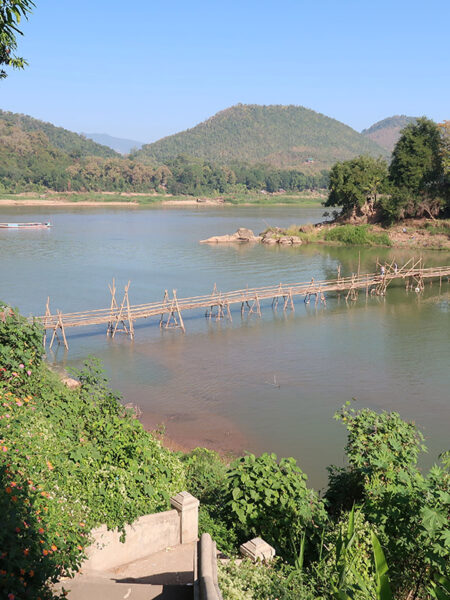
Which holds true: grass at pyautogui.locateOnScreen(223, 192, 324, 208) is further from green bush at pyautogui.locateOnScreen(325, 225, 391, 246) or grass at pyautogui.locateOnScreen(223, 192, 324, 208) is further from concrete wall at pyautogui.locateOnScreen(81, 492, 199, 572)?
concrete wall at pyautogui.locateOnScreen(81, 492, 199, 572)

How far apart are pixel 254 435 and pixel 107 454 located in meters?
6.71

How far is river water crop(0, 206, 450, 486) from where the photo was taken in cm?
1338

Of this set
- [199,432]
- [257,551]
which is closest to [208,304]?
[199,432]

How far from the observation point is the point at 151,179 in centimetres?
12275

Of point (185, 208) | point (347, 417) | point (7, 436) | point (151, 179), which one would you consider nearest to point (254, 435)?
point (347, 417)

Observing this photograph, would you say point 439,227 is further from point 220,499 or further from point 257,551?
point 257,551

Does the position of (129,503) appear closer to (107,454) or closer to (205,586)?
(107,454)

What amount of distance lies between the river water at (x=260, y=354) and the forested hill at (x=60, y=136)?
14832 cm

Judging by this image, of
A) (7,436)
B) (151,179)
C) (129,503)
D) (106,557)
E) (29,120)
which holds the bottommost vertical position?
(106,557)

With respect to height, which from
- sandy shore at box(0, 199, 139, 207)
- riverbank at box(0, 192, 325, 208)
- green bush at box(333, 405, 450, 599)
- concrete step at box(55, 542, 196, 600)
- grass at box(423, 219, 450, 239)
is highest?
riverbank at box(0, 192, 325, 208)

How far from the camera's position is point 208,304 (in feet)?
75.8

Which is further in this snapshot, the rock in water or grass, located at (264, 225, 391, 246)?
the rock in water

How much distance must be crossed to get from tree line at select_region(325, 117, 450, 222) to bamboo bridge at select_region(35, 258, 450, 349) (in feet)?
53.1

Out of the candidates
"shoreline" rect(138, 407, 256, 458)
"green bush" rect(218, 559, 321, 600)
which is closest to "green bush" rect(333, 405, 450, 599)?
"green bush" rect(218, 559, 321, 600)
